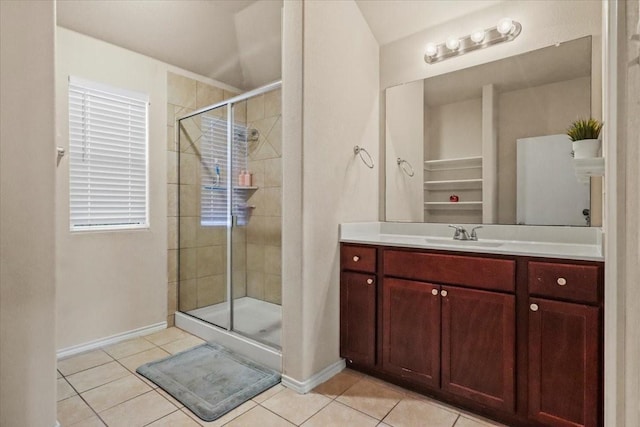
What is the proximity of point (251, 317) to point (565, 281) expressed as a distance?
2.37 metres

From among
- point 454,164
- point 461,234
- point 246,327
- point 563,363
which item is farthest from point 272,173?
point 563,363

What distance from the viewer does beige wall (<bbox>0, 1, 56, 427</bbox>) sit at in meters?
Answer: 1.31

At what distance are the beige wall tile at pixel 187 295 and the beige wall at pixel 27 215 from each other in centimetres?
160

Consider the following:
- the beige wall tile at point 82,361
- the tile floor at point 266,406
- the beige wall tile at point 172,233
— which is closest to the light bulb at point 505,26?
the tile floor at point 266,406

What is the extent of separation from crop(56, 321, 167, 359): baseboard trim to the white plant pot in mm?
3232

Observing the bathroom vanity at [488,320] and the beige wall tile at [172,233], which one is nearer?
the bathroom vanity at [488,320]

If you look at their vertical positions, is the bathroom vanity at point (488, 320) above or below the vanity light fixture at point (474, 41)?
below

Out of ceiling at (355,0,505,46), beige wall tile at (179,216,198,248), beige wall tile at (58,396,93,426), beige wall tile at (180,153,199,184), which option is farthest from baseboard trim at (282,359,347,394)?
ceiling at (355,0,505,46)

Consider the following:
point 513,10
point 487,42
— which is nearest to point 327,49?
point 487,42

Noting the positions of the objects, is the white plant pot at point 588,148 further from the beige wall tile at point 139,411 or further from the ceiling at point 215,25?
the beige wall tile at point 139,411

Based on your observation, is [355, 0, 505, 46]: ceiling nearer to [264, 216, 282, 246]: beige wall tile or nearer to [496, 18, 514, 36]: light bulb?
[496, 18, 514, 36]: light bulb

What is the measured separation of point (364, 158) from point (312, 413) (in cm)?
171

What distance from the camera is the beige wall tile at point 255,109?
3025 mm

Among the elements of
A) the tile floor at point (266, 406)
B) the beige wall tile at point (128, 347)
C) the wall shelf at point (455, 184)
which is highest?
the wall shelf at point (455, 184)
